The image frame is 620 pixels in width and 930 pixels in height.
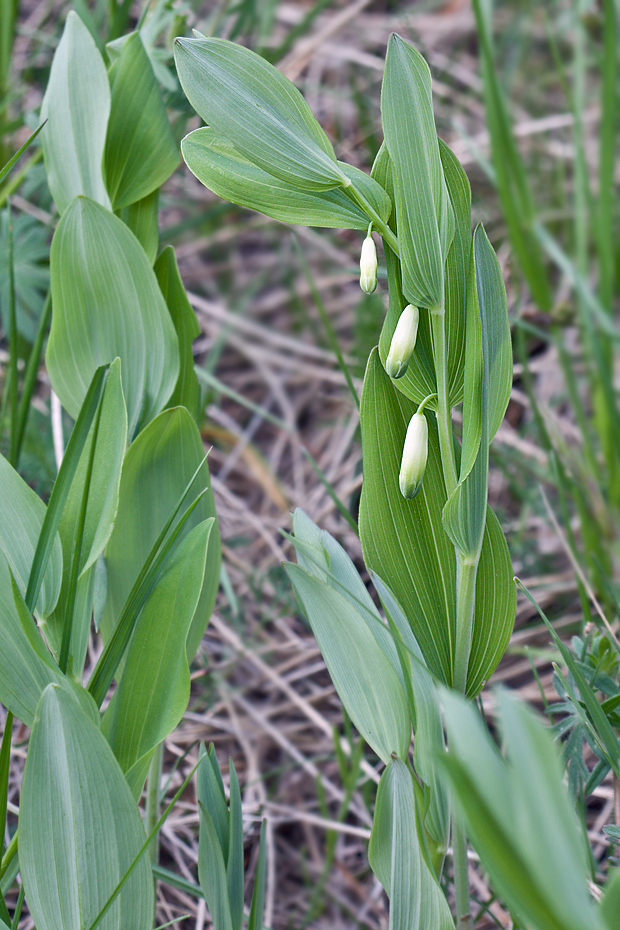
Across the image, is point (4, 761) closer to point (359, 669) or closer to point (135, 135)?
point (359, 669)

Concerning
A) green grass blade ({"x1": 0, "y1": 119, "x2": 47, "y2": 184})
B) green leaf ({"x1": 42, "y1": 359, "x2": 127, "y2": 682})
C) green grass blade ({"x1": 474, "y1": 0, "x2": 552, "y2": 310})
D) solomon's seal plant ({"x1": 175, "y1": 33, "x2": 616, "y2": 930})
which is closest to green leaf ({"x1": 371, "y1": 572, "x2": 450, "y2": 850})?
solomon's seal plant ({"x1": 175, "y1": 33, "x2": 616, "y2": 930})

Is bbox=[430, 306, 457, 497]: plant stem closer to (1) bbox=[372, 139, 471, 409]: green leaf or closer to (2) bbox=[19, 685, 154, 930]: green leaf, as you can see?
(1) bbox=[372, 139, 471, 409]: green leaf

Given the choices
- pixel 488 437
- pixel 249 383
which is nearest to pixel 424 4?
pixel 249 383

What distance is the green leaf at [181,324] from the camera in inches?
29.3

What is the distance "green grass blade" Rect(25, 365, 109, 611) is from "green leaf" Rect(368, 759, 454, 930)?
11.8 inches

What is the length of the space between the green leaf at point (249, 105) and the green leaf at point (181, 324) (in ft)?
0.81

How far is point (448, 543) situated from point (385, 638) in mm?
96

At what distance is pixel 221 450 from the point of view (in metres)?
1.54

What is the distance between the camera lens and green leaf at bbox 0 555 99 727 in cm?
54

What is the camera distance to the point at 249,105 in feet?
1.66

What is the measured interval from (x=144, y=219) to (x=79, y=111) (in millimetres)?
116

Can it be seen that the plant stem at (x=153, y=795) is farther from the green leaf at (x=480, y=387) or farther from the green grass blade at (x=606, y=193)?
the green grass blade at (x=606, y=193)

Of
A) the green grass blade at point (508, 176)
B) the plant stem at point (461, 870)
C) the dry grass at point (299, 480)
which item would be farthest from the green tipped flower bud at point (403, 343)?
the green grass blade at point (508, 176)

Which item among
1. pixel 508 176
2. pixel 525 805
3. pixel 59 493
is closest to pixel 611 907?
pixel 525 805
